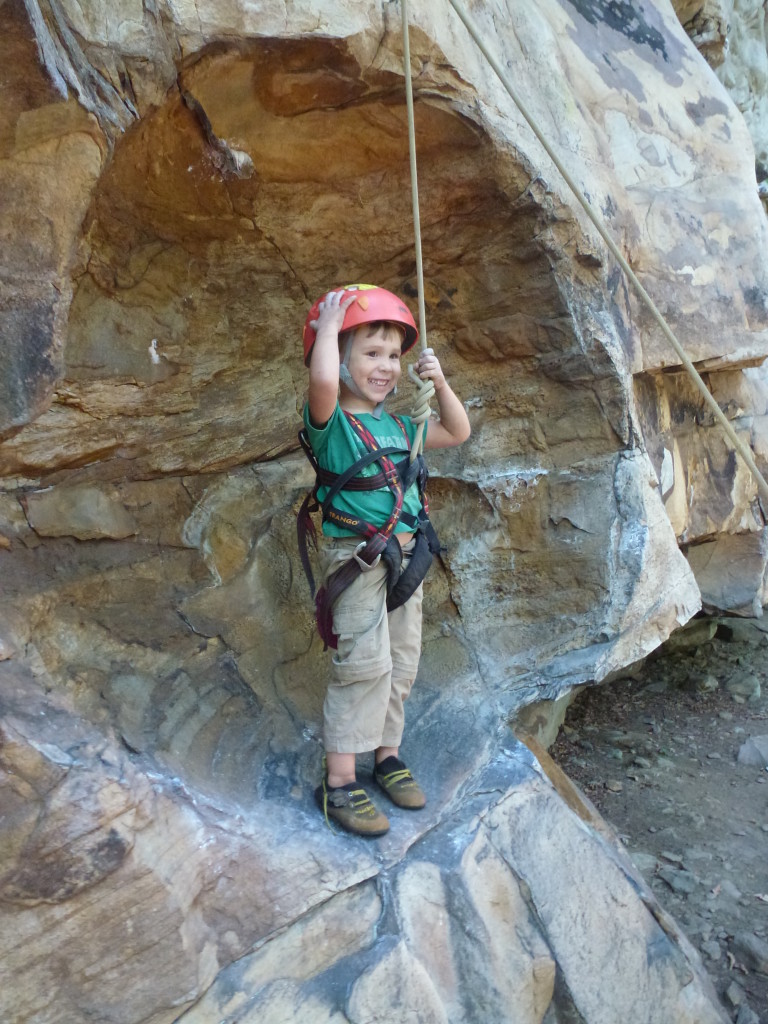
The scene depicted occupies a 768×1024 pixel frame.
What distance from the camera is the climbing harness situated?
6.95 ft

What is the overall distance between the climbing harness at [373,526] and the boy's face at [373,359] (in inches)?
3.7

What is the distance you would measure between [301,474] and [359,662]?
3.44 ft

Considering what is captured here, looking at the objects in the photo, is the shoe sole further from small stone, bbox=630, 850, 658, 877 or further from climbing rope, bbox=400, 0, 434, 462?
small stone, bbox=630, 850, 658, 877

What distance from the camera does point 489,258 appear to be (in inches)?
109

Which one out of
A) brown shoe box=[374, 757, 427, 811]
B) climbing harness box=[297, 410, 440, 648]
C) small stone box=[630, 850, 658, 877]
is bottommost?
small stone box=[630, 850, 658, 877]

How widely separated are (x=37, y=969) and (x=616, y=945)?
1.52 meters

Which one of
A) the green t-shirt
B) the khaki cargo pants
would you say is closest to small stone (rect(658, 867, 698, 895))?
the khaki cargo pants

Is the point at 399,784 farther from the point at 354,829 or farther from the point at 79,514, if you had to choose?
the point at 79,514

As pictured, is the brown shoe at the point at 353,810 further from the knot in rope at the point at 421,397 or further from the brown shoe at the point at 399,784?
the knot in rope at the point at 421,397

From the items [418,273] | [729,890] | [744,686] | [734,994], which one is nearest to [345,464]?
[418,273]

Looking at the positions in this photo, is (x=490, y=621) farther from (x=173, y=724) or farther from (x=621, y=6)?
(x=621, y=6)

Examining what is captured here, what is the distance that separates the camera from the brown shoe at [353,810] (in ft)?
7.06

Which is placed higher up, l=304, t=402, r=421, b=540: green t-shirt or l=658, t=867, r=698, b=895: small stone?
l=304, t=402, r=421, b=540: green t-shirt

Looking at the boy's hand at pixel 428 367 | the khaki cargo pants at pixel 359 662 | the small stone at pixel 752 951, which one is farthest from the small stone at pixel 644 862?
the boy's hand at pixel 428 367
